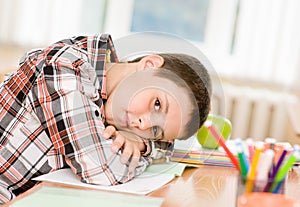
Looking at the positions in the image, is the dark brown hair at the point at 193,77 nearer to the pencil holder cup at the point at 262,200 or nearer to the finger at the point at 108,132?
the finger at the point at 108,132

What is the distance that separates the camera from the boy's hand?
107cm

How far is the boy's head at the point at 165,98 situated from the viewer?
101 centimetres

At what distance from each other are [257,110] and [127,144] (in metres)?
2.11

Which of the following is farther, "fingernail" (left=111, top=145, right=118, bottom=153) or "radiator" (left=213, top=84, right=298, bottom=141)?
"radiator" (left=213, top=84, right=298, bottom=141)

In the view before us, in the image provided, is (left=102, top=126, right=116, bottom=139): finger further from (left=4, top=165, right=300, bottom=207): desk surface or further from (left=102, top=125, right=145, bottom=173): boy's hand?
(left=4, top=165, right=300, bottom=207): desk surface

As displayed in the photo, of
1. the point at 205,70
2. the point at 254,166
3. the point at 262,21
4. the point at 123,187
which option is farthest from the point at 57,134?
the point at 262,21

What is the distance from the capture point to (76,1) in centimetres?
316

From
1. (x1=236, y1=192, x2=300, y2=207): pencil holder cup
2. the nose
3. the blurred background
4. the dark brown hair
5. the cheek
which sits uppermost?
the dark brown hair

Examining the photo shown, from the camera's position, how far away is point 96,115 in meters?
1.08

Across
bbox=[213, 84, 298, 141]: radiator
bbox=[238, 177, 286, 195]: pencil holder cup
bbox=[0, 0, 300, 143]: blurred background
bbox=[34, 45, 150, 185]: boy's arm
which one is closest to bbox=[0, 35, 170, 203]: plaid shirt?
bbox=[34, 45, 150, 185]: boy's arm

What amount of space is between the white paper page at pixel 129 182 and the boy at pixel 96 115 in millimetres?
14

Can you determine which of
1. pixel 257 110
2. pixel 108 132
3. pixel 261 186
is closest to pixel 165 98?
pixel 108 132

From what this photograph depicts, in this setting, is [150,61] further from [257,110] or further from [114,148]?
[257,110]

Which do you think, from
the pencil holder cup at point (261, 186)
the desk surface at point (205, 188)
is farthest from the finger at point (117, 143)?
the pencil holder cup at point (261, 186)
